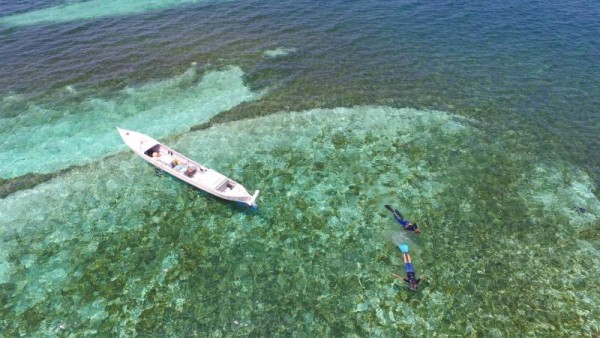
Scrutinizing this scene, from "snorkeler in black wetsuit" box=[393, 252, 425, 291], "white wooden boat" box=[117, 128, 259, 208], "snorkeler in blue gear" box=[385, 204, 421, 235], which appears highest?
"white wooden boat" box=[117, 128, 259, 208]

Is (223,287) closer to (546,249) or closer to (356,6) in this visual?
(546,249)

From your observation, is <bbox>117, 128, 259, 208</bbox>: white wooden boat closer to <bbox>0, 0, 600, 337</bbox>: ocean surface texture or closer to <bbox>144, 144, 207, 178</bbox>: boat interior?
<bbox>144, 144, 207, 178</bbox>: boat interior

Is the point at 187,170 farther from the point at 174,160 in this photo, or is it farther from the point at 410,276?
the point at 410,276

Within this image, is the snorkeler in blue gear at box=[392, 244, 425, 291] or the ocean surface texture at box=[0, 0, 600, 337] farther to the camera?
the snorkeler in blue gear at box=[392, 244, 425, 291]

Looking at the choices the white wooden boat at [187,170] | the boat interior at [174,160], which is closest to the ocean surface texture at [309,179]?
the white wooden boat at [187,170]

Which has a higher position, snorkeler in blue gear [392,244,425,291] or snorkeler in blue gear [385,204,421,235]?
snorkeler in blue gear [385,204,421,235]

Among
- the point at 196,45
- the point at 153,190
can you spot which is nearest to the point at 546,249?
the point at 153,190

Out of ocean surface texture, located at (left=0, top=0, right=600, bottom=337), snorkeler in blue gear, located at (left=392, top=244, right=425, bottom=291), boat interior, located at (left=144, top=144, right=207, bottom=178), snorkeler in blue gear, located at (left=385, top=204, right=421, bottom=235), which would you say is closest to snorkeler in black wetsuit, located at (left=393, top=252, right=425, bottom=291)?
snorkeler in blue gear, located at (left=392, top=244, right=425, bottom=291)

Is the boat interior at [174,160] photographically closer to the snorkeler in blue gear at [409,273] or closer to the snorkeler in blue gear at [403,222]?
the snorkeler in blue gear at [403,222]
